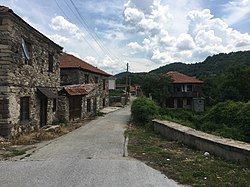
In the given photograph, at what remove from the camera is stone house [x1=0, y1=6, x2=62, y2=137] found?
11984 mm

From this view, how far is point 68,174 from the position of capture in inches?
261

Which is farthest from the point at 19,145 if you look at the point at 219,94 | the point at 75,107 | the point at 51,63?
the point at 219,94

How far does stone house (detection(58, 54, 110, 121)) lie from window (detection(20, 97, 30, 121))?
549 centimetres

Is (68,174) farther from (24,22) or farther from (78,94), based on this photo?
(78,94)

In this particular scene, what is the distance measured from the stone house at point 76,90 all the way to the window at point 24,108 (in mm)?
5486

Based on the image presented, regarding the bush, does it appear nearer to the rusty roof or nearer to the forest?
the forest

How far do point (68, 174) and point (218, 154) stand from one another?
4.57 meters

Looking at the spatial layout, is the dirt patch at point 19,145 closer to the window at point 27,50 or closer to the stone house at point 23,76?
the stone house at point 23,76

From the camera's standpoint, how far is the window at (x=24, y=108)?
1378 centimetres

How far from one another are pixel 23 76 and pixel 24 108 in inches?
64.1

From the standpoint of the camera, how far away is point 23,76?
44.6ft

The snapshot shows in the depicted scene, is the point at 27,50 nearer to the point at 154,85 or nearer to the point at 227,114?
the point at 227,114

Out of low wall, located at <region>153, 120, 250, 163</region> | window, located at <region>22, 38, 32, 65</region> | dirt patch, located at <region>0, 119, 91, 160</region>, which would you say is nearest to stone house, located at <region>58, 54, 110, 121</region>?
dirt patch, located at <region>0, 119, 91, 160</region>

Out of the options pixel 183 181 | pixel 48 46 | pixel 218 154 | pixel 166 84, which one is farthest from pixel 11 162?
pixel 166 84
